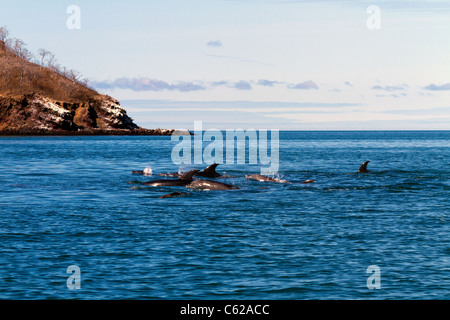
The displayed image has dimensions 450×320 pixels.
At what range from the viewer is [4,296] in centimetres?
1387

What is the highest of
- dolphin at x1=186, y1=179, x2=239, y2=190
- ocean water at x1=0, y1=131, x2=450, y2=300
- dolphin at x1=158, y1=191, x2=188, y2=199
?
dolphin at x1=186, y1=179, x2=239, y2=190

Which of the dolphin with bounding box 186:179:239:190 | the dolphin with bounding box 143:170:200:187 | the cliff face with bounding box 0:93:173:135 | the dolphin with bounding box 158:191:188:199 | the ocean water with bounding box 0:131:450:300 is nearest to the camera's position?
the ocean water with bounding box 0:131:450:300

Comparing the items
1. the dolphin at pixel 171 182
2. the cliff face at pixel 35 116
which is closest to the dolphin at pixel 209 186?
the dolphin at pixel 171 182

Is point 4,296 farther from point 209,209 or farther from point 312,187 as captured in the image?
point 312,187

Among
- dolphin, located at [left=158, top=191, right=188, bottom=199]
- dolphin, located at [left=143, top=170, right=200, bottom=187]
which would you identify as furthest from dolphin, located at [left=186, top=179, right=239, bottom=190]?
dolphin, located at [left=158, top=191, right=188, bottom=199]

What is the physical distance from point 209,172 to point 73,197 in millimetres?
12626

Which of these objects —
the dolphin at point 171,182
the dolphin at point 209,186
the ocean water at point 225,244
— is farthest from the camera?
the dolphin at point 171,182

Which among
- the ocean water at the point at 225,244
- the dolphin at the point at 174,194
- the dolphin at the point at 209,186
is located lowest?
the ocean water at the point at 225,244

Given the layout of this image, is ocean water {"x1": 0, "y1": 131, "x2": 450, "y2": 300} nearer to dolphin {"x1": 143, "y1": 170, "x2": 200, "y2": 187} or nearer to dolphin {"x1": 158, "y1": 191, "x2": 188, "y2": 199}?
dolphin {"x1": 158, "y1": 191, "x2": 188, "y2": 199}

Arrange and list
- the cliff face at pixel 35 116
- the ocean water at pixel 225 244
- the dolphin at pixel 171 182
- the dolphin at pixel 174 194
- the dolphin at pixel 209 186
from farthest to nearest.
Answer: the cliff face at pixel 35 116, the dolphin at pixel 171 182, the dolphin at pixel 209 186, the dolphin at pixel 174 194, the ocean water at pixel 225 244

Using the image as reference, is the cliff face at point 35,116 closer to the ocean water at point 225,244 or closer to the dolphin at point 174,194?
the ocean water at point 225,244

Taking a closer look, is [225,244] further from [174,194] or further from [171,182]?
[171,182]

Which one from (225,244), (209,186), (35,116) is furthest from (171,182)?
(35,116)

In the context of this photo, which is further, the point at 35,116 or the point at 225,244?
the point at 35,116
